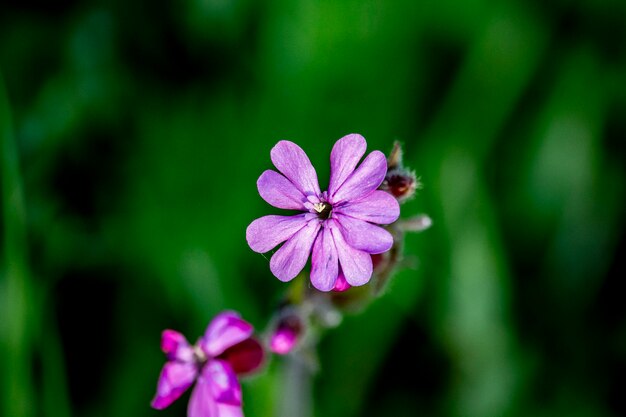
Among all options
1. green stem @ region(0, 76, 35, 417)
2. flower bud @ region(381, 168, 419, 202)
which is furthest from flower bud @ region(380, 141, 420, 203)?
green stem @ region(0, 76, 35, 417)

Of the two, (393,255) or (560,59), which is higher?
(560,59)

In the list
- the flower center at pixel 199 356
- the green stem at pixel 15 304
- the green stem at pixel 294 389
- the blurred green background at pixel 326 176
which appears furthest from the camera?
the blurred green background at pixel 326 176

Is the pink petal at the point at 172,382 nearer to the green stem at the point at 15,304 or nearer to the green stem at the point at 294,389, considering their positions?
the green stem at the point at 294,389

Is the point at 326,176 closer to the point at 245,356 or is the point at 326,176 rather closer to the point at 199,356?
the point at 245,356

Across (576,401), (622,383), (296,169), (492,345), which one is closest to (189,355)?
(296,169)

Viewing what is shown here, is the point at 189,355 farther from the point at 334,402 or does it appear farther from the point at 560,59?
the point at 560,59

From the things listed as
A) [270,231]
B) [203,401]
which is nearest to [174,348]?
[203,401]

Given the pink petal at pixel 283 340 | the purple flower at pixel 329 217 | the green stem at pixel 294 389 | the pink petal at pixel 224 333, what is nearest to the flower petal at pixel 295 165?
the purple flower at pixel 329 217
